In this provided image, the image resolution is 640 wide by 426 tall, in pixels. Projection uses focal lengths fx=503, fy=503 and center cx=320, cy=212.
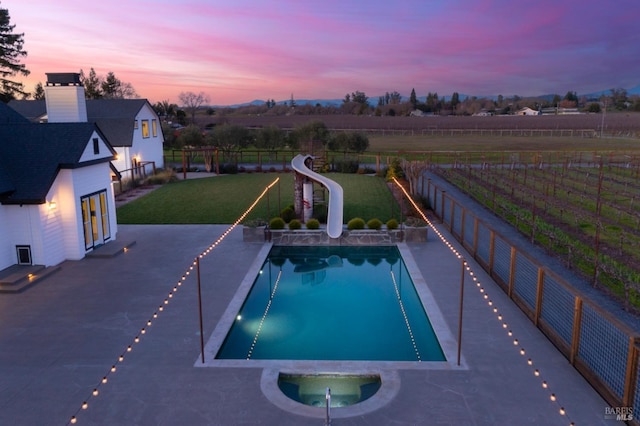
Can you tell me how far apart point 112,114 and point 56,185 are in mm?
22464

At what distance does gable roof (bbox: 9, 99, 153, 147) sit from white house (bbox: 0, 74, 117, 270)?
54.6 ft

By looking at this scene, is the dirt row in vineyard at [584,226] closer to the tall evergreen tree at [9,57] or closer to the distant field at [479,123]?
the tall evergreen tree at [9,57]

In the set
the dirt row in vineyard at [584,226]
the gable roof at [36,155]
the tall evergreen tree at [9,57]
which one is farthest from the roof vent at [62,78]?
the tall evergreen tree at [9,57]

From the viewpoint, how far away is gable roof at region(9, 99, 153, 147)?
3322 cm

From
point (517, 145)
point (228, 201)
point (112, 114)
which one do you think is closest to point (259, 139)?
point (112, 114)

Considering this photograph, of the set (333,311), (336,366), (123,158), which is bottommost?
(333,311)

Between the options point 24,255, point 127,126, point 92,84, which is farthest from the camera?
point 92,84

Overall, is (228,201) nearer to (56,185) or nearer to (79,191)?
(79,191)

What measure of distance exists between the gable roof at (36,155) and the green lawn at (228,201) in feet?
20.2

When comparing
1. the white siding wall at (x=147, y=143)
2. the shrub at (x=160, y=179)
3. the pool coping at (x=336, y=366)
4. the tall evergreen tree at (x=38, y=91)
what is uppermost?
the tall evergreen tree at (x=38, y=91)

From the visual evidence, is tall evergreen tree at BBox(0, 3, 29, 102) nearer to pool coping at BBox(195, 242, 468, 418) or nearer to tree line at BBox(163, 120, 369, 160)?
tree line at BBox(163, 120, 369, 160)

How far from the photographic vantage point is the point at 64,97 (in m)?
17.0

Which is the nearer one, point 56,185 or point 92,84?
point 56,185

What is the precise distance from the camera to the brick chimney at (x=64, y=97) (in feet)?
54.4
